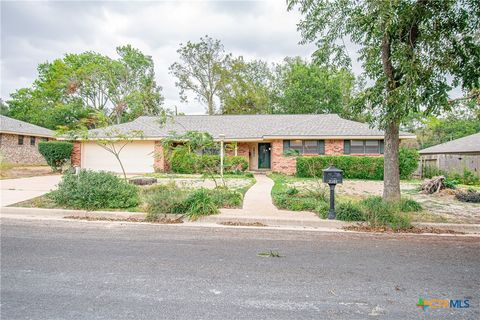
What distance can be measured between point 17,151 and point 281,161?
2338 cm

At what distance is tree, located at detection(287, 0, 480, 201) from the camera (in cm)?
634

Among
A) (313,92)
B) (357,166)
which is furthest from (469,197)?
(313,92)

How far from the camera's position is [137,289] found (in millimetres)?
3203

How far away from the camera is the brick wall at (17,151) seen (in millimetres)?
22800

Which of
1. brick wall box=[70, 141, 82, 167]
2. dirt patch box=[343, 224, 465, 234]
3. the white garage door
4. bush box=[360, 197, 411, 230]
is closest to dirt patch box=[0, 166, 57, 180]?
brick wall box=[70, 141, 82, 167]

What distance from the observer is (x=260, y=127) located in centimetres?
2191

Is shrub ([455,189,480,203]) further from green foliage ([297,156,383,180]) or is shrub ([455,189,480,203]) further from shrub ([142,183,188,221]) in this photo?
shrub ([142,183,188,221])

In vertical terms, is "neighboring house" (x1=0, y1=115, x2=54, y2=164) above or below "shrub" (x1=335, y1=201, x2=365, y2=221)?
above

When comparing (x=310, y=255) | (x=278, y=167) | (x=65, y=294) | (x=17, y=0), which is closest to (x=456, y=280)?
(x=310, y=255)

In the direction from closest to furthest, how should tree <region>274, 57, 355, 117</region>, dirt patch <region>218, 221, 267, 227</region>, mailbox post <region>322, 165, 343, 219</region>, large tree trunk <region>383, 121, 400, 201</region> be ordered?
dirt patch <region>218, 221, 267, 227</region> → mailbox post <region>322, 165, 343, 219</region> → large tree trunk <region>383, 121, 400, 201</region> → tree <region>274, 57, 355, 117</region>

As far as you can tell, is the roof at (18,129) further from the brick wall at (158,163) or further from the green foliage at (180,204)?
the green foliage at (180,204)

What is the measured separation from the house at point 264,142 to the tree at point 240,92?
11222 mm

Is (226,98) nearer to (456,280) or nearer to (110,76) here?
(110,76)

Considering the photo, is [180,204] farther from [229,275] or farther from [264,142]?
[264,142]
